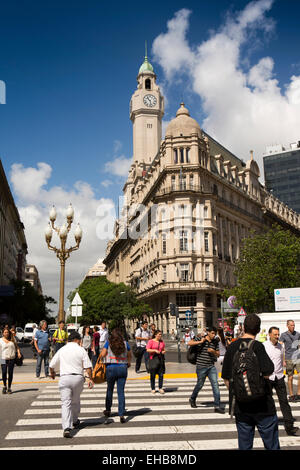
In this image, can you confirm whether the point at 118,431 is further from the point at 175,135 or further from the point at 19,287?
the point at 19,287

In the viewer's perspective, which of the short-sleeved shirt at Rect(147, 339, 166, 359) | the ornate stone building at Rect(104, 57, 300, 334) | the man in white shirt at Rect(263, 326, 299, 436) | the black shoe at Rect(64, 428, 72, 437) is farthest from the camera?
the ornate stone building at Rect(104, 57, 300, 334)

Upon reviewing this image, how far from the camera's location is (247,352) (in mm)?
4828

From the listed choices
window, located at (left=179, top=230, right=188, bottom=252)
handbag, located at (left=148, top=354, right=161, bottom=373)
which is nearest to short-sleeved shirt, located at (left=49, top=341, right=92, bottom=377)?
handbag, located at (left=148, top=354, right=161, bottom=373)

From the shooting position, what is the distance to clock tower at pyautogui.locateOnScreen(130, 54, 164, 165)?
323 ft

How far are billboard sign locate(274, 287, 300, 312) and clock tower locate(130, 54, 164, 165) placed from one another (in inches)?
2898

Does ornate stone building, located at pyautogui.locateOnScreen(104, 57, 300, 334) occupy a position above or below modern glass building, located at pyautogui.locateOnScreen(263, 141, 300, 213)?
below

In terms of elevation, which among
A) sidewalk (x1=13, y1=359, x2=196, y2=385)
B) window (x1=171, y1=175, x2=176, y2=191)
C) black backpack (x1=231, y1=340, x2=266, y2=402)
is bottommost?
sidewalk (x1=13, y1=359, x2=196, y2=385)

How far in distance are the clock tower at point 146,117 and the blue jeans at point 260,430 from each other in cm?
9258

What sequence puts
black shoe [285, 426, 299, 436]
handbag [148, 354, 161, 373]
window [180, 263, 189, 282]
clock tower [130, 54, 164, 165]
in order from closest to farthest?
black shoe [285, 426, 299, 436] → handbag [148, 354, 161, 373] → window [180, 263, 189, 282] → clock tower [130, 54, 164, 165]

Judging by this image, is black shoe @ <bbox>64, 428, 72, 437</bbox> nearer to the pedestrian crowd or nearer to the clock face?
the pedestrian crowd

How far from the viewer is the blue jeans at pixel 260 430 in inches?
184

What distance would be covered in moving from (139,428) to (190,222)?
168 feet

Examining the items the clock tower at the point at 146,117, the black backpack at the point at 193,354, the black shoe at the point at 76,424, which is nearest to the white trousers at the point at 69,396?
the black shoe at the point at 76,424

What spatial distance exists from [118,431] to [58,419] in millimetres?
1829
